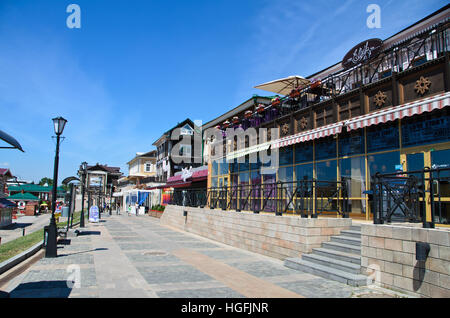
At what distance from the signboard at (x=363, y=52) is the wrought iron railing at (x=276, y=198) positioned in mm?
4653

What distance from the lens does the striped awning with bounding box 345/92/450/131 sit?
7579 millimetres

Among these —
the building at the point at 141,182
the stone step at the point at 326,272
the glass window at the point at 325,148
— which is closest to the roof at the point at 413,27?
the glass window at the point at 325,148

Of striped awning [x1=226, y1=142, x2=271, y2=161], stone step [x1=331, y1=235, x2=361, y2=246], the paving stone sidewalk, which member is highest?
striped awning [x1=226, y1=142, x2=271, y2=161]

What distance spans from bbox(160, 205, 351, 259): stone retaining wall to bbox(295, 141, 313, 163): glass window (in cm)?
329

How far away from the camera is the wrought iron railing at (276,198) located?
33.2ft

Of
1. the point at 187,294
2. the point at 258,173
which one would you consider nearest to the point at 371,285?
the point at 187,294

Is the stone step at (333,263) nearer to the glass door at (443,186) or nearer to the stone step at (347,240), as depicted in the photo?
the stone step at (347,240)

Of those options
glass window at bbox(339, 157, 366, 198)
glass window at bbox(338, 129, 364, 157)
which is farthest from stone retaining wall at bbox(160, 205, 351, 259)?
glass window at bbox(338, 129, 364, 157)

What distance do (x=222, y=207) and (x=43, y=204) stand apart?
115 ft

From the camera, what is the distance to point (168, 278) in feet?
23.1

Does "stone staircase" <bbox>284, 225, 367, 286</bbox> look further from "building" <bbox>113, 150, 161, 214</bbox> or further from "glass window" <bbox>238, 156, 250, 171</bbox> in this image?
"building" <bbox>113, 150, 161, 214</bbox>

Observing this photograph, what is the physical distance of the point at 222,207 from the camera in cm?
1499
